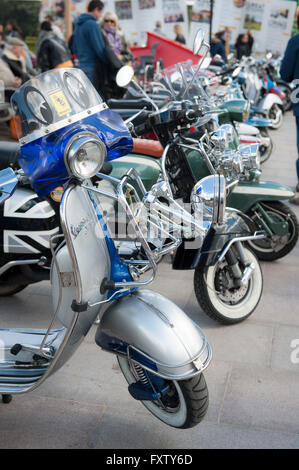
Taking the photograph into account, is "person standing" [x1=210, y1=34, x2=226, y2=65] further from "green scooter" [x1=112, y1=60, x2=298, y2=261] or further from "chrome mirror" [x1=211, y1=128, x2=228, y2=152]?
"chrome mirror" [x1=211, y1=128, x2=228, y2=152]

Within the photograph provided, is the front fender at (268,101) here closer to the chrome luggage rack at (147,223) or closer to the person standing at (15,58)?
the person standing at (15,58)

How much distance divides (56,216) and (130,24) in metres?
10.4

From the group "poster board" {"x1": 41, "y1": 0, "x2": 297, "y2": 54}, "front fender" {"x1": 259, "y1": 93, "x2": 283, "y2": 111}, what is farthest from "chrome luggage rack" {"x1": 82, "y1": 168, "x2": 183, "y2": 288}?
"poster board" {"x1": 41, "y1": 0, "x2": 297, "y2": 54}

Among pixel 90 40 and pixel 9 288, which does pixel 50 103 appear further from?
pixel 90 40

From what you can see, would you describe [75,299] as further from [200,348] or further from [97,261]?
[200,348]

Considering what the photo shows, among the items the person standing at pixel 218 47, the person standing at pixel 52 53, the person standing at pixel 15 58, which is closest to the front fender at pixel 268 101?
the person standing at pixel 52 53

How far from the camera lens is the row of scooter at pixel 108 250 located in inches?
78.5

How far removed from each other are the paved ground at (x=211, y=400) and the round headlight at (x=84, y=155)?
1.13m

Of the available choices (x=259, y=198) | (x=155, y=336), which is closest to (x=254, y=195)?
(x=259, y=198)

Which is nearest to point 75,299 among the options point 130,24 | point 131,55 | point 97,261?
point 97,261

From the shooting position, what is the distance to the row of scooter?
1994 millimetres

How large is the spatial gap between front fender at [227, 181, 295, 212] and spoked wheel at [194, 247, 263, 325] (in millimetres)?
738

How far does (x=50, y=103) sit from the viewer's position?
2.00 metres
